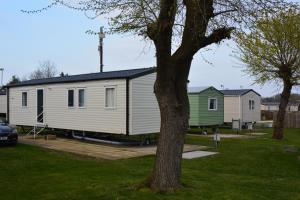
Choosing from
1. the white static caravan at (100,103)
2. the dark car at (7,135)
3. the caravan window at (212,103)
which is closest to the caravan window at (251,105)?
the caravan window at (212,103)

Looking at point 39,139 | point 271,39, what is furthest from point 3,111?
point 271,39

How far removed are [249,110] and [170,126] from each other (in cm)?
3055

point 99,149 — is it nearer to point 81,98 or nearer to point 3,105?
point 81,98

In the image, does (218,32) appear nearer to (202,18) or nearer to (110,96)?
(202,18)

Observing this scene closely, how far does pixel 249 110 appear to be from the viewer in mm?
37438

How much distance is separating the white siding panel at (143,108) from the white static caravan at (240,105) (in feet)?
58.3

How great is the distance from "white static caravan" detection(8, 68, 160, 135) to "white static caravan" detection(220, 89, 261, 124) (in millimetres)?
17886

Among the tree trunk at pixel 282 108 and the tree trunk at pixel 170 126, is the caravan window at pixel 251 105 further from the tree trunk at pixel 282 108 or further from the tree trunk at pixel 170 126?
the tree trunk at pixel 170 126

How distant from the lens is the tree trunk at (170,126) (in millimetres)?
8023

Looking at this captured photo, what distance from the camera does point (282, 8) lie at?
26.8 ft

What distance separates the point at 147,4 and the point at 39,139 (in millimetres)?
14019

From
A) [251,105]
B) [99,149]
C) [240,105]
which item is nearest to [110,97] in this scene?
[99,149]

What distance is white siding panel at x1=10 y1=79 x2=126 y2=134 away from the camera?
1812cm

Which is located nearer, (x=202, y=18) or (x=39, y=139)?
(x=202, y=18)
